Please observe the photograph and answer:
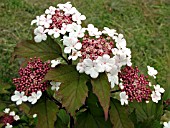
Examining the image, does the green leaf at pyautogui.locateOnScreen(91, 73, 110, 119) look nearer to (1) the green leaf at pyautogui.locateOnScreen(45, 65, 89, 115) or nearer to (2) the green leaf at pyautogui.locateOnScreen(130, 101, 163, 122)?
(1) the green leaf at pyautogui.locateOnScreen(45, 65, 89, 115)

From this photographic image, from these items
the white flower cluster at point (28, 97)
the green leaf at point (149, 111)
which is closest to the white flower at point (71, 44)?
the white flower cluster at point (28, 97)

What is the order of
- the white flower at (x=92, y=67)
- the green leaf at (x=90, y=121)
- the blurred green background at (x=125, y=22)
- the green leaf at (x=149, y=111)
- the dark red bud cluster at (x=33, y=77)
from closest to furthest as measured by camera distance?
1. the white flower at (x=92, y=67)
2. the dark red bud cluster at (x=33, y=77)
3. the green leaf at (x=90, y=121)
4. the green leaf at (x=149, y=111)
5. the blurred green background at (x=125, y=22)

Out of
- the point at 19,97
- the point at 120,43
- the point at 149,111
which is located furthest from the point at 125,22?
the point at 19,97

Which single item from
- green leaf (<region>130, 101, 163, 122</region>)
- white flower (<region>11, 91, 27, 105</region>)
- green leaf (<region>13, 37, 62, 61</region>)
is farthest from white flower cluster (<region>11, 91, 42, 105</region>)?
green leaf (<region>130, 101, 163, 122</region>)

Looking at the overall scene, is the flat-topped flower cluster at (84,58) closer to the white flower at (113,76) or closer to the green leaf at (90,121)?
the white flower at (113,76)

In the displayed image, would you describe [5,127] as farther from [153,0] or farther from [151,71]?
[153,0]

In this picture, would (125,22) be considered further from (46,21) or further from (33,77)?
(33,77)
